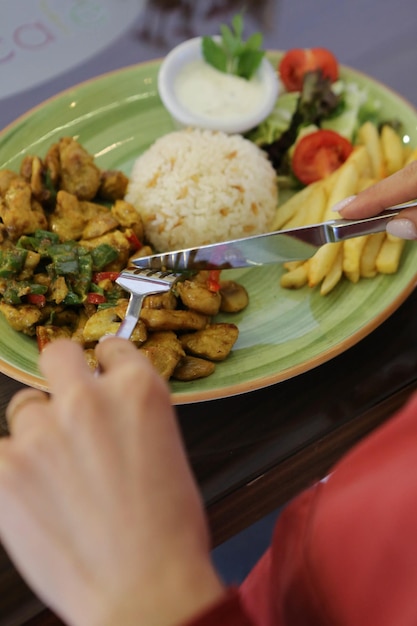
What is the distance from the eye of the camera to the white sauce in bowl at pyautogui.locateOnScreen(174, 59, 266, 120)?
2174 mm

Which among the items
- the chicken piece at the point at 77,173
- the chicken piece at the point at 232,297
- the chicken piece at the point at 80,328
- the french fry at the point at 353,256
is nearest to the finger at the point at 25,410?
the chicken piece at the point at 80,328

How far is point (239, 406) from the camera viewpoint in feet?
4.67

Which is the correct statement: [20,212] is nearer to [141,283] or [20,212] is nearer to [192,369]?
[141,283]

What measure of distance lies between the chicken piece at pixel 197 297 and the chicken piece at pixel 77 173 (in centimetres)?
52

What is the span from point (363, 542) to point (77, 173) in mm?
1375

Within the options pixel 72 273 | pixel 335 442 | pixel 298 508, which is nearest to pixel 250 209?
pixel 72 273

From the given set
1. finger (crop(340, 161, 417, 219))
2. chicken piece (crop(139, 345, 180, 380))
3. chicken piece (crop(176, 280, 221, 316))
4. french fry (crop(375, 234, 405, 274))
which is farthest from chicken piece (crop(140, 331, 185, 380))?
french fry (crop(375, 234, 405, 274))

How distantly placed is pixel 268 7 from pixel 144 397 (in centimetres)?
257

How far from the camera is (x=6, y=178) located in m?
1.77

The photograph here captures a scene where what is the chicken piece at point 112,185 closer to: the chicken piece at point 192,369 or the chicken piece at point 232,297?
the chicken piece at point 232,297

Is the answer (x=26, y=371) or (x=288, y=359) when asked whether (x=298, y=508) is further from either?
(x=26, y=371)

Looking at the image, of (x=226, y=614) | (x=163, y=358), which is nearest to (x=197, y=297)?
(x=163, y=358)

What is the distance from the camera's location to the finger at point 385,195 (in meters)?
1.27

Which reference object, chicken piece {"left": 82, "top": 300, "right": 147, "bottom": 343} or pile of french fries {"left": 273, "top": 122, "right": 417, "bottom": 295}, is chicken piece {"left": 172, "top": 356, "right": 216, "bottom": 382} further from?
pile of french fries {"left": 273, "top": 122, "right": 417, "bottom": 295}
